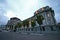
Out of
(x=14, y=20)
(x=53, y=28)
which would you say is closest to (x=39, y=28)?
(x=53, y=28)

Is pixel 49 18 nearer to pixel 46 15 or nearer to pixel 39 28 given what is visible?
pixel 46 15

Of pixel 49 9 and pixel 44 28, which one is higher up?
pixel 49 9

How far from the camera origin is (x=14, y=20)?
11356 centimetres

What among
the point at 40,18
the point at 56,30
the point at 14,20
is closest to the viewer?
the point at 56,30

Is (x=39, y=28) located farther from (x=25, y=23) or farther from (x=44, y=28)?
(x=25, y=23)

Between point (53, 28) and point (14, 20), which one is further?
point (14, 20)

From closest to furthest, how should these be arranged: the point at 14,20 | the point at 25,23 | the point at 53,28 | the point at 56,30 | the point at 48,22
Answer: the point at 56,30, the point at 53,28, the point at 48,22, the point at 25,23, the point at 14,20

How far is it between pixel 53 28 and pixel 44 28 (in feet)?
16.9

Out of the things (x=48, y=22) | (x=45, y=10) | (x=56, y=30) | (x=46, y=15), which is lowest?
(x=56, y=30)

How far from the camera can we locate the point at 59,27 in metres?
32.1

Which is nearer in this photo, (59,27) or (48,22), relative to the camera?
(59,27)

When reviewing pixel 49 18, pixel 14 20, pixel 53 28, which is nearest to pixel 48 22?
pixel 49 18

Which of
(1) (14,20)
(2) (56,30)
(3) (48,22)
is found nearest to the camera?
(2) (56,30)

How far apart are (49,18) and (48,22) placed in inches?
108
